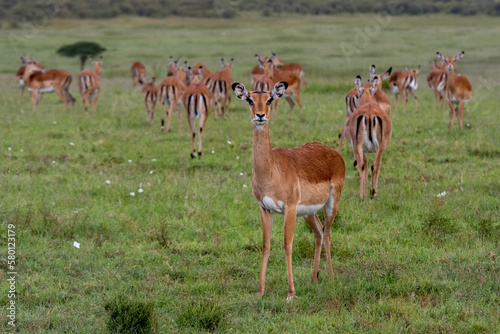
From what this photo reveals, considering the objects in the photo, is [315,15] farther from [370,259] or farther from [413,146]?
[370,259]

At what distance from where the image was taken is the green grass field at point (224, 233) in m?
4.86

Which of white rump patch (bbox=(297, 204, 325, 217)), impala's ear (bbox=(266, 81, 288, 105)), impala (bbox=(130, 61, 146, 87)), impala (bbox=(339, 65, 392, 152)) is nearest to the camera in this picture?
impala's ear (bbox=(266, 81, 288, 105))

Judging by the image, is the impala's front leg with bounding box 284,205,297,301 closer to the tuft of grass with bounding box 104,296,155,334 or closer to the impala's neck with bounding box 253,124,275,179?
the impala's neck with bounding box 253,124,275,179

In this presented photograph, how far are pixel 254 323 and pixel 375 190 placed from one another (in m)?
3.98

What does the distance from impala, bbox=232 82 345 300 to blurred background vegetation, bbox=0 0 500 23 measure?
55209mm

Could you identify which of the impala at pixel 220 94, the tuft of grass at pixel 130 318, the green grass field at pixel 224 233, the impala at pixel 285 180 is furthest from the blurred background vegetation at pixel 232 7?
the tuft of grass at pixel 130 318

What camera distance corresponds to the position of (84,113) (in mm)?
16891

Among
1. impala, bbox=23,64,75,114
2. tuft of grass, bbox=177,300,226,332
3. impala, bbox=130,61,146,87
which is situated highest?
tuft of grass, bbox=177,300,226,332

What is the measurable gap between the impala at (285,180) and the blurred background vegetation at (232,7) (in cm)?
5521

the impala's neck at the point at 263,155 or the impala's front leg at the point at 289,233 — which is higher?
the impala's neck at the point at 263,155

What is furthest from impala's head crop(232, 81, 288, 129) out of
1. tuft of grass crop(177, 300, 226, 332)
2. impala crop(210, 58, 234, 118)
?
impala crop(210, 58, 234, 118)

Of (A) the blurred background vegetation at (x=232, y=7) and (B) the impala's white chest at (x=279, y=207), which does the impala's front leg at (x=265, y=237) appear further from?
(A) the blurred background vegetation at (x=232, y=7)

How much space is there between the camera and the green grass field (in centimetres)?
486

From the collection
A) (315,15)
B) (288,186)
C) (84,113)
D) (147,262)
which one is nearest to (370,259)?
(288,186)
